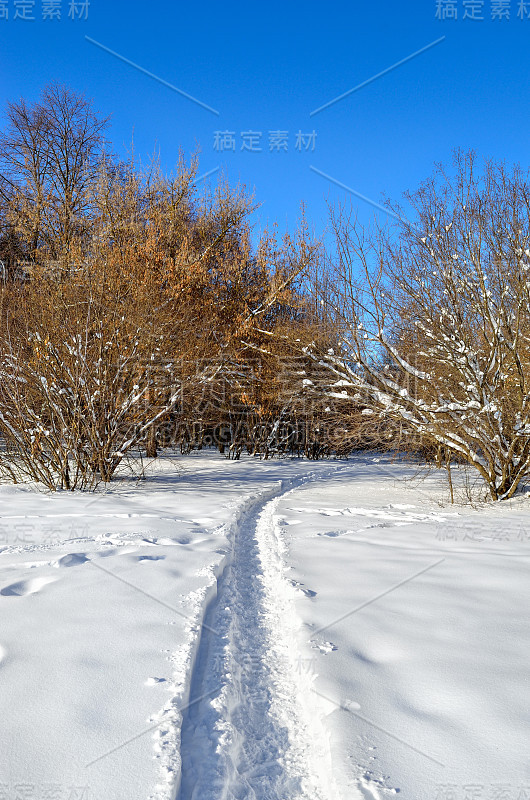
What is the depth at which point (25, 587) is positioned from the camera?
3.57 metres

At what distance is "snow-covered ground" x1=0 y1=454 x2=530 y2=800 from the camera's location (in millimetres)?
1843

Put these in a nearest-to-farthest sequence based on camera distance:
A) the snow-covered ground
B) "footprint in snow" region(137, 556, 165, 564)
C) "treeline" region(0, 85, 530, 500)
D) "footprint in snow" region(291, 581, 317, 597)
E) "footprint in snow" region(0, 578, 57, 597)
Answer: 1. the snow-covered ground
2. "footprint in snow" region(0, 578, 57, 597)
3. "footprint in snow" region(291, 581, 317, 597)
4. "footprint in snow" region(137, 556, 165, 564)
5. "treeline" region(0, 85, 530, 500)

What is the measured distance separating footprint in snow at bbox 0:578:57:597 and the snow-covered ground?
0.03 meters

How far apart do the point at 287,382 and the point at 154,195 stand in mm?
8309

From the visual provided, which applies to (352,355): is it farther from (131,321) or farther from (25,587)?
(25,587)

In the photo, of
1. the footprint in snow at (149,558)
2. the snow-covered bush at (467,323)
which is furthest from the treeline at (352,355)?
the footprint in snow at (149,558)

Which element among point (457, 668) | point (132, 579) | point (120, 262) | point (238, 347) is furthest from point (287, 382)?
point (457, 668)

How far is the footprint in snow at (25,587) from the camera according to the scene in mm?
3424

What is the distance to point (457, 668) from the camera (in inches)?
98.0

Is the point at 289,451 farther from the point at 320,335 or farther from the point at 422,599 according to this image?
the point at 422,599

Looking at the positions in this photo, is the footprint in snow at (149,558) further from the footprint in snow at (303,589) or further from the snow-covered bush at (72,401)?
the snow-covered bush at (72,401)

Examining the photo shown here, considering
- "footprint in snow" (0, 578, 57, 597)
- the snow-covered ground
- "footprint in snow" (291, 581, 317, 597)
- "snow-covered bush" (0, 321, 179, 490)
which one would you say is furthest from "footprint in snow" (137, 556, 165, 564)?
"snow-covered bush" (0, 321, 179, 490)

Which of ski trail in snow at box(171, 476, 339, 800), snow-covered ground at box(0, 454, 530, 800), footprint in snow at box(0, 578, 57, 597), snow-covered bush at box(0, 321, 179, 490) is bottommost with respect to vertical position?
ski trail in snow at box(171, 476, 339, 800)

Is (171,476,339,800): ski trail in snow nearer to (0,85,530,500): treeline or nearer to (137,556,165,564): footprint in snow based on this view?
(137,556,165,564): footprint in snow
